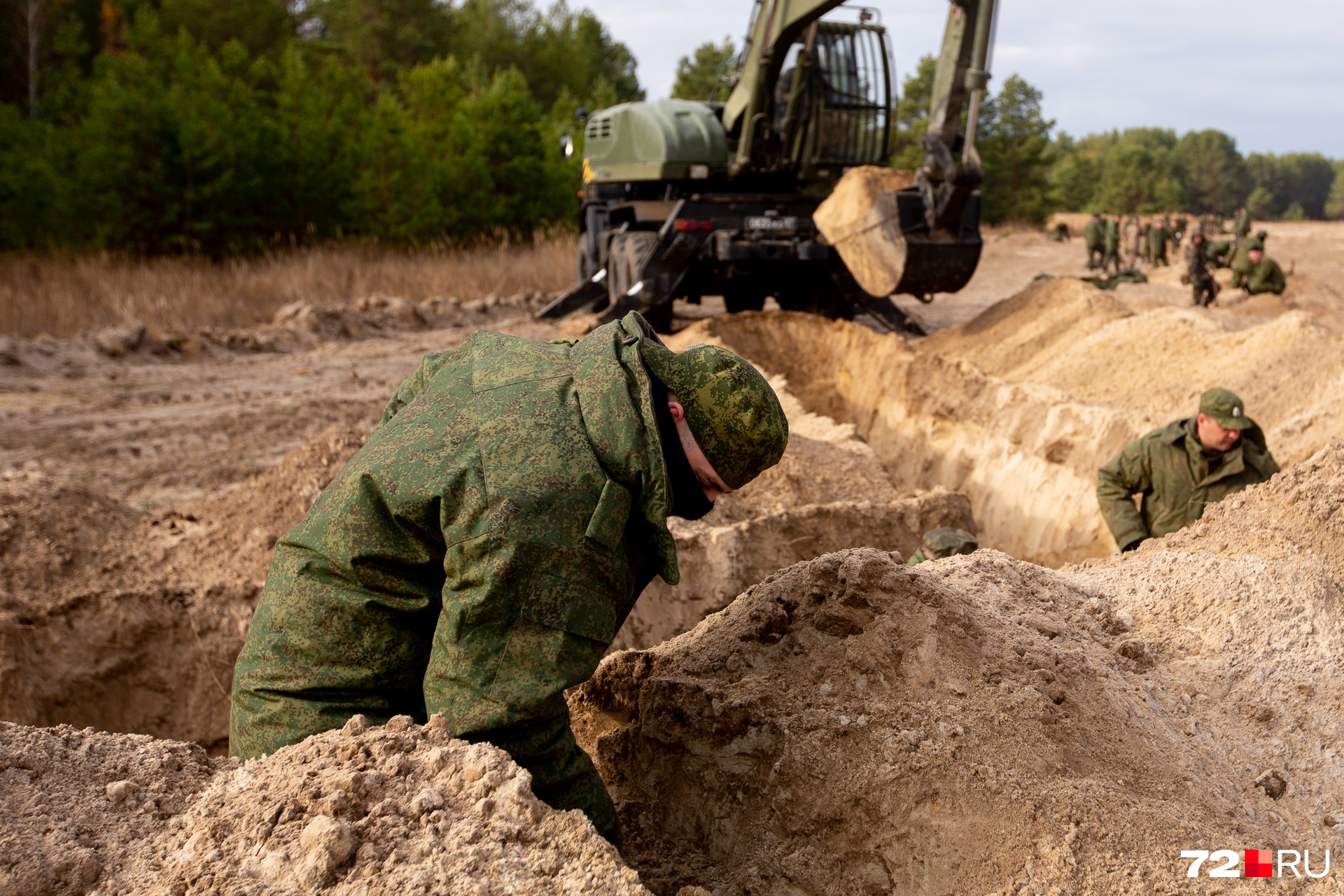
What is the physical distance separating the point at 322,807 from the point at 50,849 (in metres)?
0.48

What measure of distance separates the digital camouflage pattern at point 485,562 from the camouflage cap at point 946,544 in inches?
96.4

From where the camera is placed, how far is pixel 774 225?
898 centimetres

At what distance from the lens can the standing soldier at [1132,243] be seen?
22.9 metres

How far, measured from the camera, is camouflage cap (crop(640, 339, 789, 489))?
82.5 inches

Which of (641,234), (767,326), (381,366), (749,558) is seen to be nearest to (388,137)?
(381,366)

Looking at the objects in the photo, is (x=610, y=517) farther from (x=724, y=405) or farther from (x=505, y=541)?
(x=724, y=405)

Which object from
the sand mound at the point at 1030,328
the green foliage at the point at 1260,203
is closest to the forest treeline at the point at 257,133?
the sand mound at the point at 1030,328

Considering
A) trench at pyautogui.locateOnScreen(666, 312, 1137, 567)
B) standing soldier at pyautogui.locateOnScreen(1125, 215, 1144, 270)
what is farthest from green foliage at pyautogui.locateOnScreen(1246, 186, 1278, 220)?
trench at pyautogui.locateOnScreen(666, 312, 1137, 567)

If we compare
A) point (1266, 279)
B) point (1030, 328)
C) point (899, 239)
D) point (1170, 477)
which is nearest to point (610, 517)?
point (1170, 477)

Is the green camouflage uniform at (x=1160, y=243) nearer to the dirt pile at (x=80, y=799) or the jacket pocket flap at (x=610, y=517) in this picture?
the jacket pocket flap at (x=610, y=517)

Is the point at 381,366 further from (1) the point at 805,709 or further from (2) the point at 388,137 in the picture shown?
(2) the point at 388,137

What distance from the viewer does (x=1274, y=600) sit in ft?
9.93

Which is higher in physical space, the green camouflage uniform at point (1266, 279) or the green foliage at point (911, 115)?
the green foliage at point (911, 115)

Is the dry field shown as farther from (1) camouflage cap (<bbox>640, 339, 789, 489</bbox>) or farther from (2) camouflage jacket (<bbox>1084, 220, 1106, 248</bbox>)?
(2) camouflage jacket (<bbox>1084, 220, 1106, 248</bbox>)
